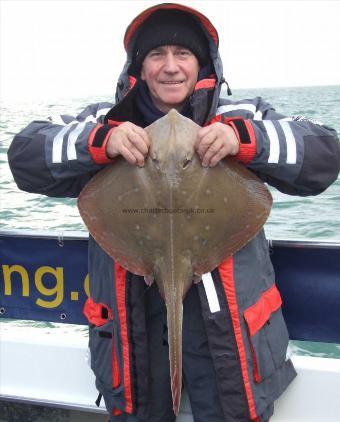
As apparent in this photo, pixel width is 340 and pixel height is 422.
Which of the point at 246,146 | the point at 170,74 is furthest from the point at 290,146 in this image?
the point at 170,74

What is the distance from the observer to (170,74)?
2.42 metres

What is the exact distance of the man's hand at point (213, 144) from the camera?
1950mm

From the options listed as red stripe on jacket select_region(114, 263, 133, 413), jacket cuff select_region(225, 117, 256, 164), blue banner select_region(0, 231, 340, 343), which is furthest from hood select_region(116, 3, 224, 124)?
blue banner select_region(0, 231, 340, 343)

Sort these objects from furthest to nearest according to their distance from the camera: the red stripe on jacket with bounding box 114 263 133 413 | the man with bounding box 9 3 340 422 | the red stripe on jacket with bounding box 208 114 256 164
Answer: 1. the red stripe on jacket with bounding box 114 263 133 413
2. the man with bounding box 9 3 340 422
3. the red stripe on jacket with bounding box 208 114 256 164

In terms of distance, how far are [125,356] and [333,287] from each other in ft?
4.40

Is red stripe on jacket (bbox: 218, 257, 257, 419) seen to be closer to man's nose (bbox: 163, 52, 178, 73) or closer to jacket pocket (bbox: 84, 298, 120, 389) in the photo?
jacket pocket (bbox: 84, 298, 120, 389)

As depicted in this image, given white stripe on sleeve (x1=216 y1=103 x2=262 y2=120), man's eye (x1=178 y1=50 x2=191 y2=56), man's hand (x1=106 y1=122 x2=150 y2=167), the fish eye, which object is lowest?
the fish eye

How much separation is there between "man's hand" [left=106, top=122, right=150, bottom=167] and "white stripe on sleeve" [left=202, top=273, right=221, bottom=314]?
61cm

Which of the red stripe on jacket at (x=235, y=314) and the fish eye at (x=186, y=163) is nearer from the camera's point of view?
the fish eye at (x=186, y=163)

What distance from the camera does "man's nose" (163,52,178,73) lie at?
2.41 metres

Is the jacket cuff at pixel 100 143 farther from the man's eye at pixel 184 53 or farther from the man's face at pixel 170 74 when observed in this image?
the man's eye at pixel 184 53

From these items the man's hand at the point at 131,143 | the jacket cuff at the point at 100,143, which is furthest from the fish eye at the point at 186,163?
the jacket cuff at the point at 100,143

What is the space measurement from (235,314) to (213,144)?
796 millimetres

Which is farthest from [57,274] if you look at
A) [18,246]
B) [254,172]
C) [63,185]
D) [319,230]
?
[319,230]
